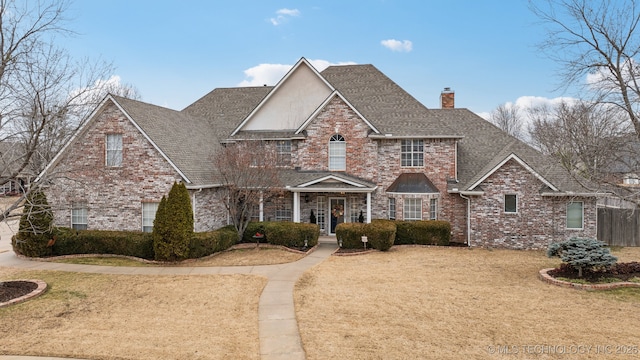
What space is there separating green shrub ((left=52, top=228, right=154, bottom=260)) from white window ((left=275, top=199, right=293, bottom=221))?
784cm

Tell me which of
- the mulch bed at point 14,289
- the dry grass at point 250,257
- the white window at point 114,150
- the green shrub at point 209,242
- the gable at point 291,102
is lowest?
the dry grass at point 250,257

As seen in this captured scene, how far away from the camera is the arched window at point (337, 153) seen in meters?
22.0

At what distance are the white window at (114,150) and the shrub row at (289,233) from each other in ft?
23.7

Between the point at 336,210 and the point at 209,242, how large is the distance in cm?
817

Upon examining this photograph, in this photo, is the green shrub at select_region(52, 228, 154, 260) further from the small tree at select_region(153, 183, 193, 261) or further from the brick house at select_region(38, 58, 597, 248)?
the brick house at select_region(38, 58, 597, 248)

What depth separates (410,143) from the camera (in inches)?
861

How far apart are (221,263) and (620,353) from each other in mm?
12974

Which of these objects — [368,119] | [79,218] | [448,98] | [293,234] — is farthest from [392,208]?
[79,218]

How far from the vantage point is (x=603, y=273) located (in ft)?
42.3

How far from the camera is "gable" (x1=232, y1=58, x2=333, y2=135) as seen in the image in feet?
75.8

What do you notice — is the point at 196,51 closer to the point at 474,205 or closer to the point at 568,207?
the point at 474,205

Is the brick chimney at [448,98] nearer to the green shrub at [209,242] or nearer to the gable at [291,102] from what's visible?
the gable at [291,102]

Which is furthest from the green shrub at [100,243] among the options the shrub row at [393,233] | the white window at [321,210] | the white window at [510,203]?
the white window at [510,203]

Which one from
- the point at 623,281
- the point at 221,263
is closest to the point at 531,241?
the point at 623,281
